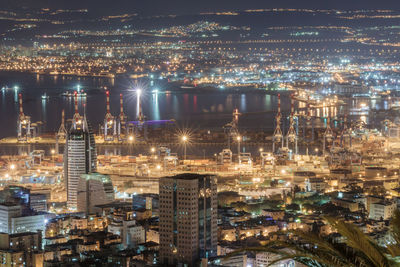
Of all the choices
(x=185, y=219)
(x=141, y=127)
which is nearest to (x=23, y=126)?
(x=141, y=127)

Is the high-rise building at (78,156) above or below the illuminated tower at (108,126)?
below

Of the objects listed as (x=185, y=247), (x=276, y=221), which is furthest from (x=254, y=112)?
(x=185, y=247)

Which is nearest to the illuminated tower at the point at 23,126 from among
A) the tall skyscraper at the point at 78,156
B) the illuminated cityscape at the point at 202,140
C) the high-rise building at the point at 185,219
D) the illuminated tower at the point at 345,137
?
the illuminated cityscape at the point at 202,140

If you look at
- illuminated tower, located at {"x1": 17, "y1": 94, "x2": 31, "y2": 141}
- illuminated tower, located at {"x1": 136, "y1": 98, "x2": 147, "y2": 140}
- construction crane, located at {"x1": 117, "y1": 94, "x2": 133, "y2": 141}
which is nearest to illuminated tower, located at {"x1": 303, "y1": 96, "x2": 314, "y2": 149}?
illuminated tower, located at {"x1": 136, "y1": 98, "x2": 147, "y2": 140}

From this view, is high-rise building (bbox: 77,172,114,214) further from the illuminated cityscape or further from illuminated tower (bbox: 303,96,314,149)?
illuminated tower (bbox: 303,96,314,149)

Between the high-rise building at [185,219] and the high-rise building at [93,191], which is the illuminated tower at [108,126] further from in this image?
the high-rise building at [185,219]

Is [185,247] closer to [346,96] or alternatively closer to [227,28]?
[346,96]
